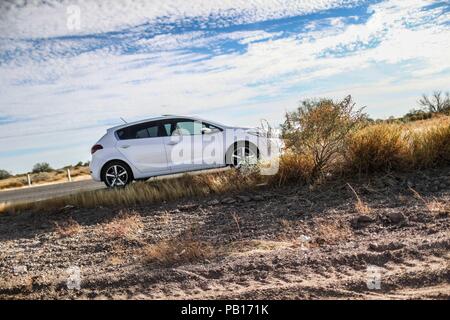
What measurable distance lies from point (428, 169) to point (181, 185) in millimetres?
4588

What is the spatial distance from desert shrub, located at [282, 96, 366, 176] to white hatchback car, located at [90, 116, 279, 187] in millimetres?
1552

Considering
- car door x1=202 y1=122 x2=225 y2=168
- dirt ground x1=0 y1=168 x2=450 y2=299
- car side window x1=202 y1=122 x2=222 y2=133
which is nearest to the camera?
dirt ground x1=0 y1=168 x2=450 y2=299

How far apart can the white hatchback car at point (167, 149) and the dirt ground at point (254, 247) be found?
6.70ft

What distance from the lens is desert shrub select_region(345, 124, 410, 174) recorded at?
9.37 metres

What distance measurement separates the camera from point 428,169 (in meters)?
9.20

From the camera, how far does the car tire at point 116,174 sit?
11.6 meters

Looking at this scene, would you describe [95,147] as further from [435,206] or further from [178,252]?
[435,206]

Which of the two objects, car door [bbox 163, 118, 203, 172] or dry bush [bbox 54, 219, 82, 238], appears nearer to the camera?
dry bush [bbox 54, 219, 82, 238]

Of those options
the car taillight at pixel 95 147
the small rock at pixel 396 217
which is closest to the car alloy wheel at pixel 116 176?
the car taillight at pixel 95 147

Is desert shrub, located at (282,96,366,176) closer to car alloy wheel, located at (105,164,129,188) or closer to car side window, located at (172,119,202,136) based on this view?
car side window, located at (172,119,202,136)

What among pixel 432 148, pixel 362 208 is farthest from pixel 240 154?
pixel 362 208

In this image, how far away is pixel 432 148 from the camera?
31.2 feet

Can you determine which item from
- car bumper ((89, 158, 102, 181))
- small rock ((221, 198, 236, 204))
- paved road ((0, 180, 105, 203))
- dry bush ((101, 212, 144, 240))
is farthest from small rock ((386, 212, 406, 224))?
paved road ((0, 180, 105, 203))

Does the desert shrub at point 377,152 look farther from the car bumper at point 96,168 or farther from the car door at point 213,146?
the car bumper at point 96,168
